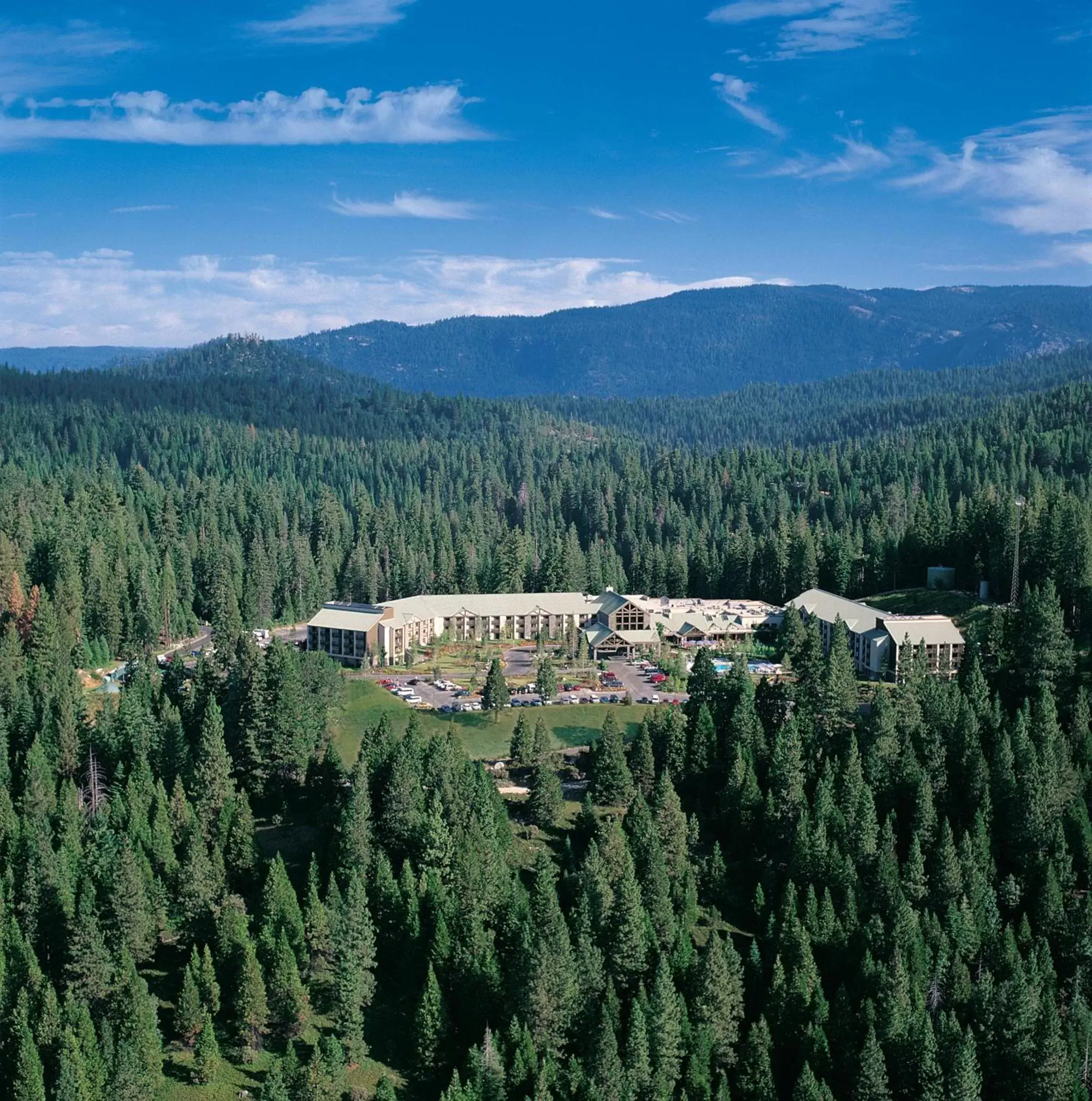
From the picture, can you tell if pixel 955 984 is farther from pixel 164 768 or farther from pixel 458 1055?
pixel 164 768

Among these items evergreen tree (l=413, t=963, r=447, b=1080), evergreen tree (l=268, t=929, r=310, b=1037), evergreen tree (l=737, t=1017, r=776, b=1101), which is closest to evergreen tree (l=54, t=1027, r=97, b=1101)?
evergreen tree (l=268, t=929, r=310, b=1037)

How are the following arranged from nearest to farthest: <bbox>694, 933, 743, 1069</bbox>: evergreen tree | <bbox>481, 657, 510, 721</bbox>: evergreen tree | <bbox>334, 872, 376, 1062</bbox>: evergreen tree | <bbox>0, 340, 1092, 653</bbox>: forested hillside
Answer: <bbox>334, 872, 376, 1062</bbox>: evergreen tree → <bbox>694, 933, 743, 1069</bbox>: evergreen tree → <bbox>481, 657, 510, 721</bbox>: evergreen tree → <bbox>0, 340, 1092, 653</bbox>: forested hillside

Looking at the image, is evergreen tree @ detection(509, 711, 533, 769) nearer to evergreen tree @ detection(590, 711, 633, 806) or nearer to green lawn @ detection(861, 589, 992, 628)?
evergreen tree @ detection(590, 711, 633, 806)

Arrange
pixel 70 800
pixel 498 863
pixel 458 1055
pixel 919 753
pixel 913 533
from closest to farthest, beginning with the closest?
1. pixel 458 1055
2. pixel 498 863
3. pixel 70 800
4. pixel 919 753
5. pixel 913 533

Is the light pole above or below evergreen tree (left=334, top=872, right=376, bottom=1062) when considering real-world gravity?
above

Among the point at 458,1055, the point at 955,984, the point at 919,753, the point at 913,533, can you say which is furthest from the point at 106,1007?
the point at 913,533

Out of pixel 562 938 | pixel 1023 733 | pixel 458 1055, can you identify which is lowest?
pixel 458 1055
